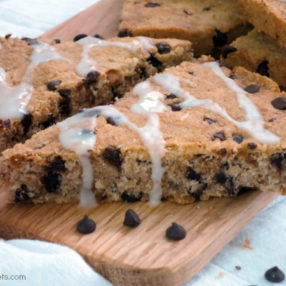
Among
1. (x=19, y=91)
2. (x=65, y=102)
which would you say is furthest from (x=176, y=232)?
(x=19, y=91)

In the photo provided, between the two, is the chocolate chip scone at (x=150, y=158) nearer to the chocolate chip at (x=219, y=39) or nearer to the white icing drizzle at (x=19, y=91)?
the white icing drizzle at (x=19, y=91)

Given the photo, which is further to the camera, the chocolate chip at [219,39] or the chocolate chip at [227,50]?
the chocolate chip at [219,39]

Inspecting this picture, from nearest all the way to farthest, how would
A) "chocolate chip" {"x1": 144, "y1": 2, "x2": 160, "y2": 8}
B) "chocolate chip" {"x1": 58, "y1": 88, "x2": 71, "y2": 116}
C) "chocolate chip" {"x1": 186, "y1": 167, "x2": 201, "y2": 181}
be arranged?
"chocolate chip" {"x1": 186, "y1": 167, "x2": 201, "y2": 181}
"chocolate chip" {"x1": 58, "y1": 88, "x2": 71, "y2": 116}
"chocolate chip" {"x1": 144, "y1": 2, "x2": 160, "y2": 8}

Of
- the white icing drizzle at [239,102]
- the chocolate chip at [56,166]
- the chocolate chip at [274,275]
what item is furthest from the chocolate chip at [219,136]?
the chocolate chip at [56,166]

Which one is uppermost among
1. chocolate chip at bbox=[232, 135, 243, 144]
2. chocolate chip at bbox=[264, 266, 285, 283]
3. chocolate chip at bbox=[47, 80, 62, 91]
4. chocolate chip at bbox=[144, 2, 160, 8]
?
chocolate chip at bbox=[47, 80, 62, 91]

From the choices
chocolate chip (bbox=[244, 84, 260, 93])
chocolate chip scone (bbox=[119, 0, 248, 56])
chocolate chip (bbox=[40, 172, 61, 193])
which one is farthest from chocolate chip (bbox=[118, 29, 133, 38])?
chocolate chip (bbox=[40, 172, 61, 193])

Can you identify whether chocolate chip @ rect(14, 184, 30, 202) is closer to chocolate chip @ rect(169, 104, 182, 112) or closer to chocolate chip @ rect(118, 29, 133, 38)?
chocolate chip @ rect(169, 104, 182, 112)
